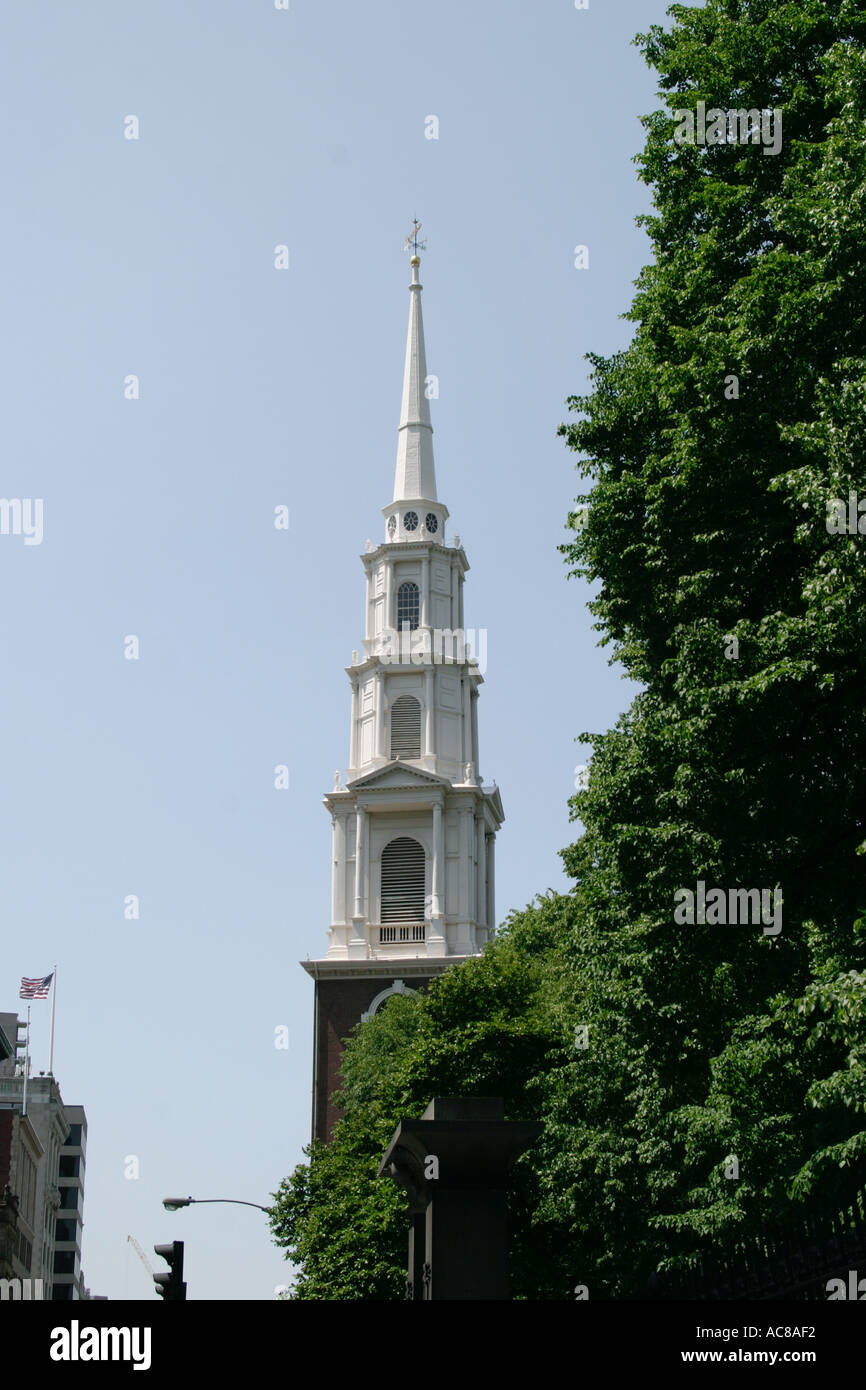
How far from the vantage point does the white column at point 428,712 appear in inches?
3029

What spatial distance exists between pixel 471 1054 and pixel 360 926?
28664mm

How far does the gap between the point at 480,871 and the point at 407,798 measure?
5.37 m

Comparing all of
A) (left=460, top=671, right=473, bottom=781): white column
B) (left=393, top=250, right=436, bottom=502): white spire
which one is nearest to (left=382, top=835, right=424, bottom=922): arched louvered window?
(left=460, top=671, right=473, bottom=781): white column

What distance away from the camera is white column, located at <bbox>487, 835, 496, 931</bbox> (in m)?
78.2

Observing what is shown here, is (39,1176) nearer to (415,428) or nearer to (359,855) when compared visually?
(359,855)

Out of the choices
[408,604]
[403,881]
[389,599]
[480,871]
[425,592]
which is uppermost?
[425,592]

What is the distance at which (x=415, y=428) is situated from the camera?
85625 millimetres

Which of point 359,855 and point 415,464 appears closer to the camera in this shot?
point 359,855

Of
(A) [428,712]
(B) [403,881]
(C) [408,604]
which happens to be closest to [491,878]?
(B) [403,881]

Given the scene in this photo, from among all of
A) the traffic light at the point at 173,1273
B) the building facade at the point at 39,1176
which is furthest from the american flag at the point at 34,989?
the traffic light at the point at 173,1273
